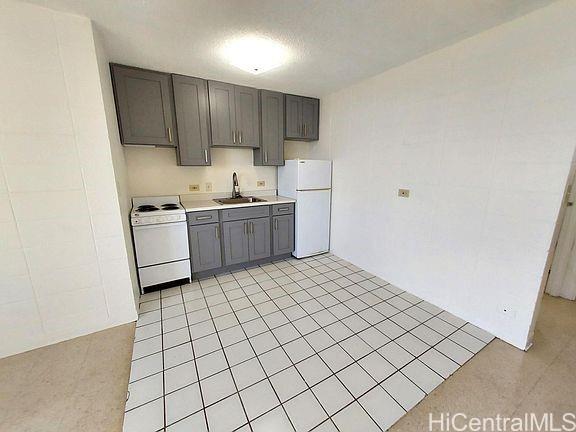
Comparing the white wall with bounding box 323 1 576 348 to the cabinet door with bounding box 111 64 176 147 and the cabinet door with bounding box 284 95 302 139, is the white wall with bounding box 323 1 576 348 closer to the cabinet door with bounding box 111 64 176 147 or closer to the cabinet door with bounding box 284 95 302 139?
the cabinet door with bounding box 284 95 302 139

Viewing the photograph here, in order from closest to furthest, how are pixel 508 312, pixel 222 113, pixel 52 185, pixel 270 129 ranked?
pixel 52 185, pixel 508 312, pixel 222 113, pixel 270 129

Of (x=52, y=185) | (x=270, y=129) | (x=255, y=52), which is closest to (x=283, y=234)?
(x=270, y=129)

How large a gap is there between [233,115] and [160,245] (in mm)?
1710

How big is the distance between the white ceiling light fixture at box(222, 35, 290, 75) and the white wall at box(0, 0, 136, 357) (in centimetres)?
98

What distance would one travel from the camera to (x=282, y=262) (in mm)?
3289

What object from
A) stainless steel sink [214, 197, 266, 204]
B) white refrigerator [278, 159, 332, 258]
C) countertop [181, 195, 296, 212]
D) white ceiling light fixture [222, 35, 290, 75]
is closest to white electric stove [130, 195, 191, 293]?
countertop [181, 195, 296, 212]

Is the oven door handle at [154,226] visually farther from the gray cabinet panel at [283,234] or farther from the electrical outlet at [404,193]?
the electrical outlet at [404,193]

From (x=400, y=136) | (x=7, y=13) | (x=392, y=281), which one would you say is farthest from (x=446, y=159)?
(x=7, y=13)

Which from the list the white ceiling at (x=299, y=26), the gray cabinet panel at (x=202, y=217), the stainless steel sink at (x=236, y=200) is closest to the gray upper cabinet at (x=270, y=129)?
the stainless steel sink at (x=236, y=200)

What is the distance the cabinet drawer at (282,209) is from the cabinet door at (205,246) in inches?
29.7

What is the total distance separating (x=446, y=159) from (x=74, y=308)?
3277 millimetres

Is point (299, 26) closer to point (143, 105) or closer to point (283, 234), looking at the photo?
point (143, 105)

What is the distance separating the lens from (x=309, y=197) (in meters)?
3.24

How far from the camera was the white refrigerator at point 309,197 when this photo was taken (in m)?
3.16
